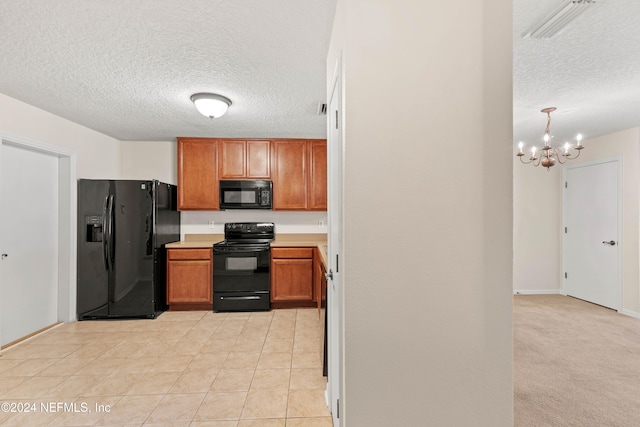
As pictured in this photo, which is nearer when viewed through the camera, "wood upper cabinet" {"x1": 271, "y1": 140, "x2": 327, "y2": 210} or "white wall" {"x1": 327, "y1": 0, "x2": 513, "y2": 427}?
"white wall" {"x1": 327, "y1": 0, "x2": 513, "y2": 427}

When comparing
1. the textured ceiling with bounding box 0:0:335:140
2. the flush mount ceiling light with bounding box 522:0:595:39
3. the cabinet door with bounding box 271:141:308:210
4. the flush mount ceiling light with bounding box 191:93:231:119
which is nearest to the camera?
the flush mount ceiling light with bounding box 522:0:595:39

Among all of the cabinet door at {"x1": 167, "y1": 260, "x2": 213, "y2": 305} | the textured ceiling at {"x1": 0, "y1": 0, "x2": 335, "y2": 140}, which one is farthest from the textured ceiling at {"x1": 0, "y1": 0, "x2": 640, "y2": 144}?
the cabinet door at {"x1": 167, "y1": 260, "x2": 213, "y2": 305}

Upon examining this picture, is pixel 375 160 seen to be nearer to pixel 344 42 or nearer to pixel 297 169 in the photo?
pixel 344 42

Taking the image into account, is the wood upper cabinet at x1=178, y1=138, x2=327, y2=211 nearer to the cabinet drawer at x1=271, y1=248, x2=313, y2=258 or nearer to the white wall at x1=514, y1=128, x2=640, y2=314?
the cabinet drawer at x1=271, y1=248, x2=313, y2=258

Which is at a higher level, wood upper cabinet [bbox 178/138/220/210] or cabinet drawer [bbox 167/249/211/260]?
wood upper cabinet [bbox 178/138/220/210]

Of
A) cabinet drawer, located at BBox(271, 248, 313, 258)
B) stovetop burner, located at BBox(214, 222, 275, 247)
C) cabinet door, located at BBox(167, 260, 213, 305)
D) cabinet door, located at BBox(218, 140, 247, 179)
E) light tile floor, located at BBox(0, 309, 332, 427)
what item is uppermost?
cabinet door, located at BBox(218, 140, 247, 179)

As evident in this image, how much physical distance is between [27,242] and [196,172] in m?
1.87

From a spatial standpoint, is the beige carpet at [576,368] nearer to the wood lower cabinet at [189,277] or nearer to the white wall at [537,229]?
the white wall at [537,229]

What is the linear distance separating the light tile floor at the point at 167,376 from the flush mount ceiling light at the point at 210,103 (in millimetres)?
2218

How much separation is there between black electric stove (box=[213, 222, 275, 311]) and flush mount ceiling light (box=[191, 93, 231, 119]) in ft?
5.78

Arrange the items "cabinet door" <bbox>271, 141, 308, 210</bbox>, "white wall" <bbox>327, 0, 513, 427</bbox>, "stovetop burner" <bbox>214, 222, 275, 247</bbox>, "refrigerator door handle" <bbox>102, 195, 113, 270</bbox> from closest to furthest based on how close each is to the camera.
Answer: "white wall" <bbox>327, 0, 513, 427</bbox> → "refrigerator door handle" <bbox>102, 195, 113, 270</bbox> → "cabinet door" <bbox>271, 141, 308, 210</bbox> → "stovetop burner" <bbox>214, 222, 275, 247</bbox>

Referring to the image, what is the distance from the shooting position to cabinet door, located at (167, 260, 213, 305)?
3.77 m

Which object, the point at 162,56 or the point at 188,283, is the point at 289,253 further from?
the point at 162,56

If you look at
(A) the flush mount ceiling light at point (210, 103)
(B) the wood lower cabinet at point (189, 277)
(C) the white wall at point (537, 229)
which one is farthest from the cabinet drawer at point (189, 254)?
(C) the white wall at point (537, 229)
